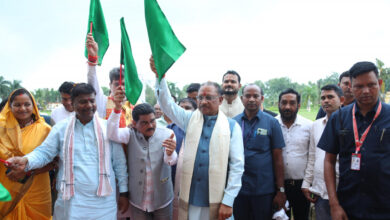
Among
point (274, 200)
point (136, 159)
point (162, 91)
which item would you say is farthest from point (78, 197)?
point (274, 200)

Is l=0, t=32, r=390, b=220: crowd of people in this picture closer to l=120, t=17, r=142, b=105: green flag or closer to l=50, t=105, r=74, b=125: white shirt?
l=120, t=17, r=142, b=105: green flag

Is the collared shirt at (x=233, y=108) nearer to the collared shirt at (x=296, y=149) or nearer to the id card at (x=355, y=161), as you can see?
the collared shirt at (x=296, y=149)

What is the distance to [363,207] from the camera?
7.77 feet

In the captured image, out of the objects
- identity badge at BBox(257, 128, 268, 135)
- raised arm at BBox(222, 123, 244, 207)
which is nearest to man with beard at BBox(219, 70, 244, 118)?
identity badge at BBox(257, 128, 268, 135)

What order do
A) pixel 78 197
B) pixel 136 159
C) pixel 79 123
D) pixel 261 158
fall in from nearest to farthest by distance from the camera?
pixel 78 197 < pixel 79 123 < pixel 136 159 < pixel 261 158

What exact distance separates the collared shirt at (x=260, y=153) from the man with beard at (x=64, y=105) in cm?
274

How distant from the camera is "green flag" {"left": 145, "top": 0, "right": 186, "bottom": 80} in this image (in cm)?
283

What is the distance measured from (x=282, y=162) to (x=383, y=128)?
4.35 feet

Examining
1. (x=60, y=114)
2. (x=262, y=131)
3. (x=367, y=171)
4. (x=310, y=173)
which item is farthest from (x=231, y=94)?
(x=60, y=114)

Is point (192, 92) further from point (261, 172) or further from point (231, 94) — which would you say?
point (261, 172)

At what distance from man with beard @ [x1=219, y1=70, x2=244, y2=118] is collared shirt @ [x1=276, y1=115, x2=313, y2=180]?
1.22 m

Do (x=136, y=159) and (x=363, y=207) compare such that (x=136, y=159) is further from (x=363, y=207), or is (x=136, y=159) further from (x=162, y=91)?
(x=363, y=207)

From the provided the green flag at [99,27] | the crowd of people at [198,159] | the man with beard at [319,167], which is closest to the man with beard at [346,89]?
the man with beard at [319,167]

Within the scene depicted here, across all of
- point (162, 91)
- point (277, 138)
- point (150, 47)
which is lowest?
point (277, 138)
